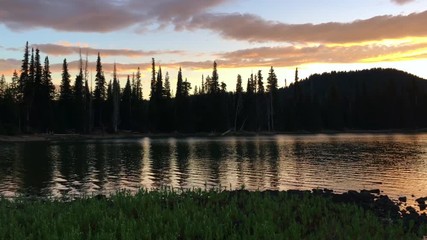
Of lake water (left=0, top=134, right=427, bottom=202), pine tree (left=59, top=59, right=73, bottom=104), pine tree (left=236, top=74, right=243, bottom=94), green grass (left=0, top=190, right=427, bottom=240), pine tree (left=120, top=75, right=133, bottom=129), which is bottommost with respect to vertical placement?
lake water (left=0, top=134, right=427, bottom=202)

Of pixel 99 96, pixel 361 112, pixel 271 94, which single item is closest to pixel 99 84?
pixel 99 96

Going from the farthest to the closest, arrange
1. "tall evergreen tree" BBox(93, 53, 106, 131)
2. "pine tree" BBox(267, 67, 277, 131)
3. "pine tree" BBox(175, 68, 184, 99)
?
1. "pine tree" BBox(267, 67, 277, 131)
2. "pine tree" BBox(175, 68, 184, 99)
3. "tall evergreen tree" BBox(93, 53, 106, 131)

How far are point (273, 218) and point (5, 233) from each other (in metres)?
8.98

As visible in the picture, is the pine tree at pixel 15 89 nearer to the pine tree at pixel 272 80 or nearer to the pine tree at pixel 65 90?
the pine tree at pixel 65 90

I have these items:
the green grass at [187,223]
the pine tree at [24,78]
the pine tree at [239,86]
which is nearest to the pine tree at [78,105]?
the pine tree at [24,78]

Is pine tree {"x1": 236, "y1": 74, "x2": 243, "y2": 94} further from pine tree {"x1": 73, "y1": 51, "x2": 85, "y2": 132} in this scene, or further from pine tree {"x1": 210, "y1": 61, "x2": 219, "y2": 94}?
pine tree {"x1": 73, "y1": 51, "x2": 85, "y2": 132}

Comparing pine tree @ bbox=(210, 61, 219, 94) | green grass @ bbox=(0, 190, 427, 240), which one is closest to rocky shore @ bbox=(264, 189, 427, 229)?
green grass @ bbox=(0, 190, 427, 240)

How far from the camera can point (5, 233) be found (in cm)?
1257

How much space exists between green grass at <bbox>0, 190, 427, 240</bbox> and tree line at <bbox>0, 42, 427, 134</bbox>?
82.9 meters

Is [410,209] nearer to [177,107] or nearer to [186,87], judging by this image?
[177,107]

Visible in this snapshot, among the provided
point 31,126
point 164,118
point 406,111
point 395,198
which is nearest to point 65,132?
point 31,126

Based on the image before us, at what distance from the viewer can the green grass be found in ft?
40.8

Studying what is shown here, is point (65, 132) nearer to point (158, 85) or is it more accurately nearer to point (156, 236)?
point (158, 85)

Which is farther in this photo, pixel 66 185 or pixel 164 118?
pixel 164 118
